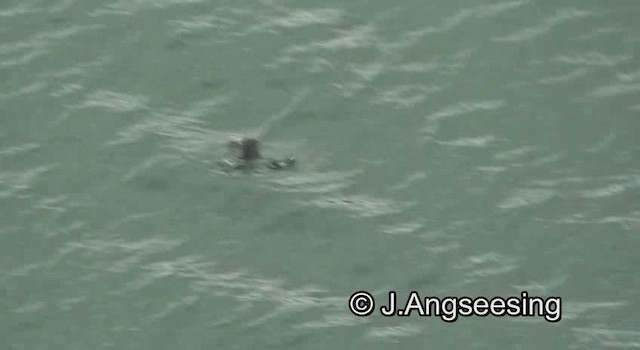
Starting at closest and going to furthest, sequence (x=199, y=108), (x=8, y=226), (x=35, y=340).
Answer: (x=35, y=340) → (x=8, y=226) → (x=199, y=108)

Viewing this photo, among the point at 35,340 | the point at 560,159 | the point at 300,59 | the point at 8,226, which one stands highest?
the point at 300,59

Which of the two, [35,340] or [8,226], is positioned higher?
[8,226]

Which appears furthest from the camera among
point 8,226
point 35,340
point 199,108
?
point 199,108

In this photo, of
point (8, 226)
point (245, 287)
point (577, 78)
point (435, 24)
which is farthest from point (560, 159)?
point (8, 226)

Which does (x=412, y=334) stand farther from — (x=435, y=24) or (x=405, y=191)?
(x=435, y=24)

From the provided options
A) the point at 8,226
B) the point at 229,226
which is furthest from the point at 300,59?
the point at 8,226

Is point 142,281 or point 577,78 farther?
point 577,78

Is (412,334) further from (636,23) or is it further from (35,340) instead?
(636,23)
